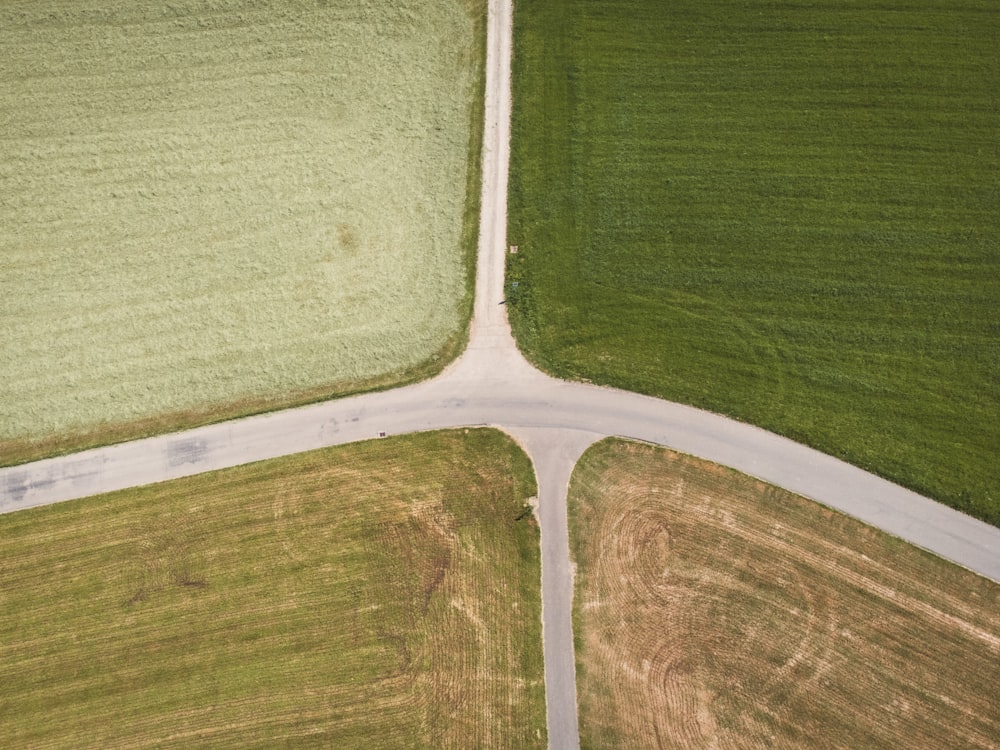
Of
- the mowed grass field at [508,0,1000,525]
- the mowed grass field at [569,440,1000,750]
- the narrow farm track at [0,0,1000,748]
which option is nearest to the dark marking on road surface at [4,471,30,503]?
the narrow farm track at [0,0,1000,748]

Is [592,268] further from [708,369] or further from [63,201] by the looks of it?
[63,201]

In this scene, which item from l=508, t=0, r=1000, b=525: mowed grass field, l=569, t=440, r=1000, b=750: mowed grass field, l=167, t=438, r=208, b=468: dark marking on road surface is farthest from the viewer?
l=167, t=438, r=208, b=468: dark marking on road surface

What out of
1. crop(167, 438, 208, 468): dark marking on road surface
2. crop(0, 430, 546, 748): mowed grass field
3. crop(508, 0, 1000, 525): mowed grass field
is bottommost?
crop(0, 430, 546, 748): mowed grass field

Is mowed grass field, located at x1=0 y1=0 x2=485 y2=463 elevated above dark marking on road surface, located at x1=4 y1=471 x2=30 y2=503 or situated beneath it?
elevated above

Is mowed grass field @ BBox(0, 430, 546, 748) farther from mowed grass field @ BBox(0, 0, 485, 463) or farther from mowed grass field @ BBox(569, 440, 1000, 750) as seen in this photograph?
mowed grass field @ BBox(0, 0, 485, 463)

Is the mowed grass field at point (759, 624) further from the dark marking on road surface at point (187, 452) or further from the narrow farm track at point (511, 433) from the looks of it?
the dark marking on road surface at point (187, 452)

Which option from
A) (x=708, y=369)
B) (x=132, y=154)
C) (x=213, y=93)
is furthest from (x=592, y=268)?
(x=132, y=154)

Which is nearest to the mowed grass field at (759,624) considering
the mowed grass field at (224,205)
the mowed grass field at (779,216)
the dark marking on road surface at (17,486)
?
the mowed grass field at (779,216)
